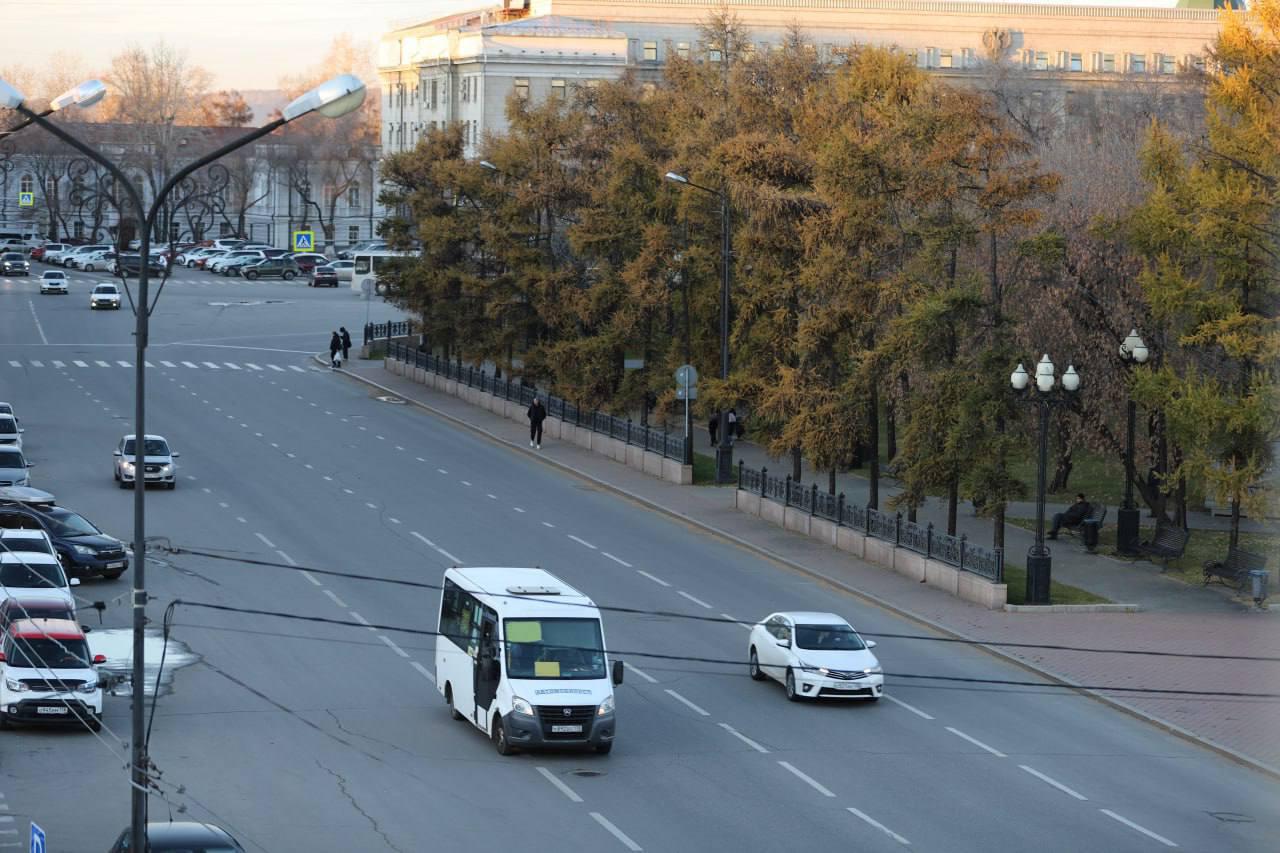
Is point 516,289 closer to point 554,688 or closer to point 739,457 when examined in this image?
point 739,457

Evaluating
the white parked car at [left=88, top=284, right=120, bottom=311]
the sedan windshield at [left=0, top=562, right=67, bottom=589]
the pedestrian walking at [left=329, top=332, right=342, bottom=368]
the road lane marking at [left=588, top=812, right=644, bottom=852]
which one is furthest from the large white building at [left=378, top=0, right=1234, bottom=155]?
the road lane marking at [left=588, top=812, right=644, bottom=852]

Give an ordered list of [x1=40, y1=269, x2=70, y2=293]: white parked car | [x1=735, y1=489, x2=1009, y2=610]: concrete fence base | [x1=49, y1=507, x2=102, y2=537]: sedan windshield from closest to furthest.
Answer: [x1=49, y1=507, x2=102, y2=537]: sedan windshield
[x1=735, y1=489, x2=1009, y2=610]: concrete fence base
[x1=40, y1=269, x2=70, y2=293]: white parked car

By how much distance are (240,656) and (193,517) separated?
13060mm

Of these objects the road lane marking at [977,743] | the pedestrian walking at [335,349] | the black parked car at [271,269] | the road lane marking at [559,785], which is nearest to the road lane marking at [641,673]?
the road lane marking at [977,743]

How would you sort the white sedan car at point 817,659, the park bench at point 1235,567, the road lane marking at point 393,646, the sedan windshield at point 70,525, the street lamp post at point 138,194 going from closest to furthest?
the street lamp post at point 138,194, the white sedan car at point 817,659, the road lane marking at point 393,646, the sedan windshield at point 70,525, the park bench at point 1235,567

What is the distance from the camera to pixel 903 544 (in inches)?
1620

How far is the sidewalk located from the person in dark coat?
8.54 metres

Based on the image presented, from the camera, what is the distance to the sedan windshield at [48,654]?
27.2 m

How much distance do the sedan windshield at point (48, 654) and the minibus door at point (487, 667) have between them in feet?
19.2

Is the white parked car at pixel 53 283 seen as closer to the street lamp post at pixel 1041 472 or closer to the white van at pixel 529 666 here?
the street lamp post at pixel 1041 472

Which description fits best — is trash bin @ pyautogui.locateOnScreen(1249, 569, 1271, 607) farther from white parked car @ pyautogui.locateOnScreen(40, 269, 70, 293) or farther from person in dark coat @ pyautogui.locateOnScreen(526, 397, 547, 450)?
white parked car @ pyautogui.locateOnScreen(40, 269, 70, 293)

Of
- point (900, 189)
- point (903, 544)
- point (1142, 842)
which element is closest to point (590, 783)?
point (1142, 842)

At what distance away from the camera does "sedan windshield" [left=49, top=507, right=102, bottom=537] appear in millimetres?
37500

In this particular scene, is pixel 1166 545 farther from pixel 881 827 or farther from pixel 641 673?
pixel 881 827
